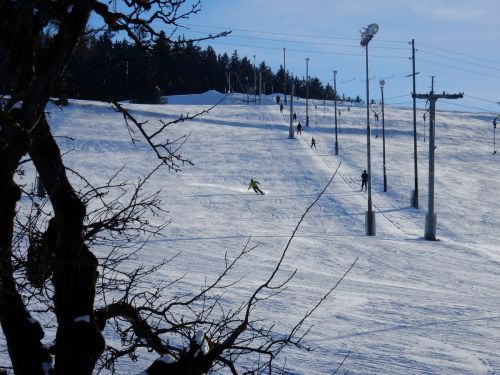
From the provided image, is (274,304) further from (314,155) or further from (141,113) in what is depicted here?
(141,113)

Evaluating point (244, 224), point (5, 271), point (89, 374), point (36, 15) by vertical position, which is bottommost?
point (244, 224)

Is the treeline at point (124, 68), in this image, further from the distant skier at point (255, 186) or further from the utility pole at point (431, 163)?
the distant skier at point (255, 186)

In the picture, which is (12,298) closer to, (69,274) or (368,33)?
(69,274)

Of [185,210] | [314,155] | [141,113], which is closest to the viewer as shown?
[185,210]

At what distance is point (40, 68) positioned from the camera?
3131mm

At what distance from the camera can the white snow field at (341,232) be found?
10.4m

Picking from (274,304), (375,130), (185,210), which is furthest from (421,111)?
(274,304)

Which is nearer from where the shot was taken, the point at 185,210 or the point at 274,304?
the point at 274,304

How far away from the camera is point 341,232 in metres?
25.4

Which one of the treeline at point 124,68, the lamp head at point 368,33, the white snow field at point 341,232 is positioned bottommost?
the white snow field at point 341,232

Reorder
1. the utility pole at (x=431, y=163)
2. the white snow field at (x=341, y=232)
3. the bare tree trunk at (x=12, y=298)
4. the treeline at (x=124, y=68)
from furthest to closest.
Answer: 1. the utility pole at (x=431, y=163)
2. the white snow field at (x=341, y=232)
3. the treeline at (x=124, y=68)
4. the bare tree trunk at (x=12, y=298)

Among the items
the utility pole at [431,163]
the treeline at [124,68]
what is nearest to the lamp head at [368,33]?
the utility pole at [431,163]

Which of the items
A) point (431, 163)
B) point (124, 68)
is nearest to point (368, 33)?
point (431, 163)

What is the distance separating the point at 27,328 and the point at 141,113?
61383 mm
